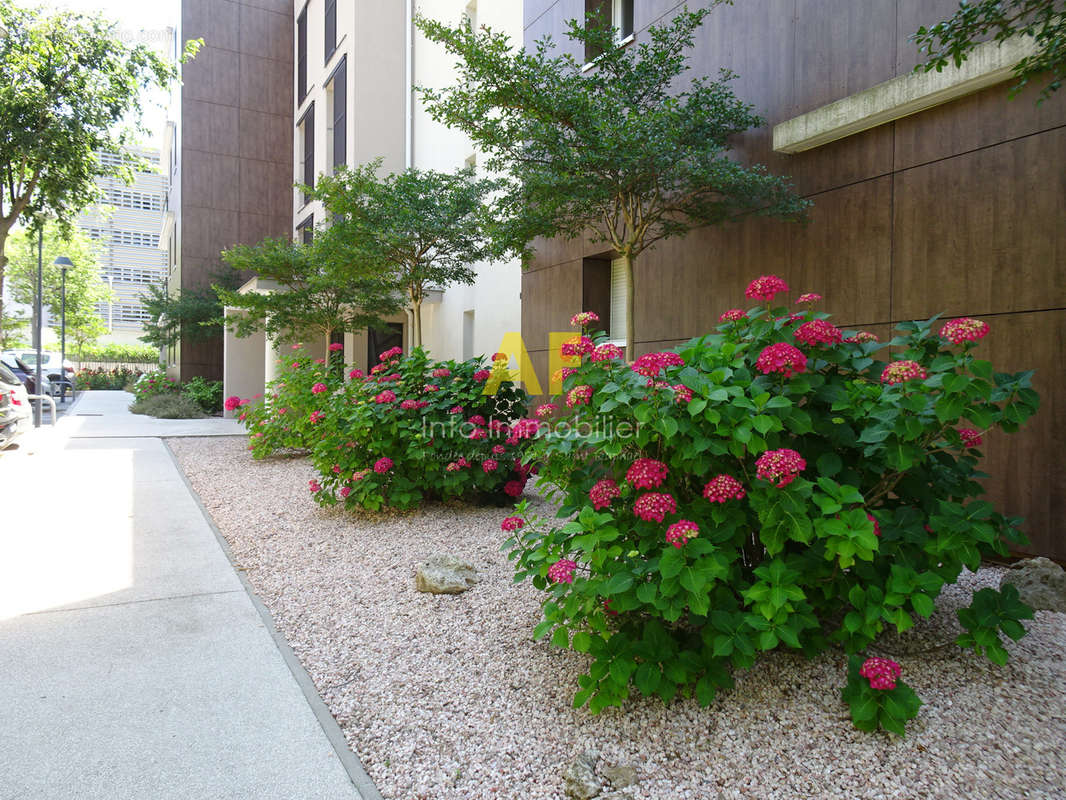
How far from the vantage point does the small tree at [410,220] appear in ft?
28.8

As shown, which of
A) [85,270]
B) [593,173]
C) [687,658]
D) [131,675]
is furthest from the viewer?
[85,270]

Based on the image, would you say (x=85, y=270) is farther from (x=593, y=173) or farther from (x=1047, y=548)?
(x=1047, y=548)

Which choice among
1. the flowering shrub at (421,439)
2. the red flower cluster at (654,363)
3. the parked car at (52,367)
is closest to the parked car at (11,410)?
the flowering shrub at (421,439)

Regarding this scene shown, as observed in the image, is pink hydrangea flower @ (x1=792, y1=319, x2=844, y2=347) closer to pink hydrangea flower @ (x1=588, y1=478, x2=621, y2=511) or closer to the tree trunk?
pink hydrangea flower @ (x1=588, y1=478, x2=621, y2=511)

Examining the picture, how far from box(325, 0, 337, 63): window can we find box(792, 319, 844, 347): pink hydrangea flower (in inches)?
705

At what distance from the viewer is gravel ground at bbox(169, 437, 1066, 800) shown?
2.20 meters

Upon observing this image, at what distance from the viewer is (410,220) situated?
340 inches

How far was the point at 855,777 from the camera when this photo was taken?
86.0 inches

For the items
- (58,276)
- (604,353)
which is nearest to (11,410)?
(604,353)

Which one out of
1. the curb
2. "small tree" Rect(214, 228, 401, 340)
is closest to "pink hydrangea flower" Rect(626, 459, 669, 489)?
the curb

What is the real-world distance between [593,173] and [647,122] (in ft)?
2.19

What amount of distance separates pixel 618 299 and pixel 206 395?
1443 centimetres

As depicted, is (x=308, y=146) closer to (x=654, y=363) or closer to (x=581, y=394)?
(x=581, y=394)

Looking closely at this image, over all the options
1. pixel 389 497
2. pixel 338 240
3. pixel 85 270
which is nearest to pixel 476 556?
pixel 389 497
